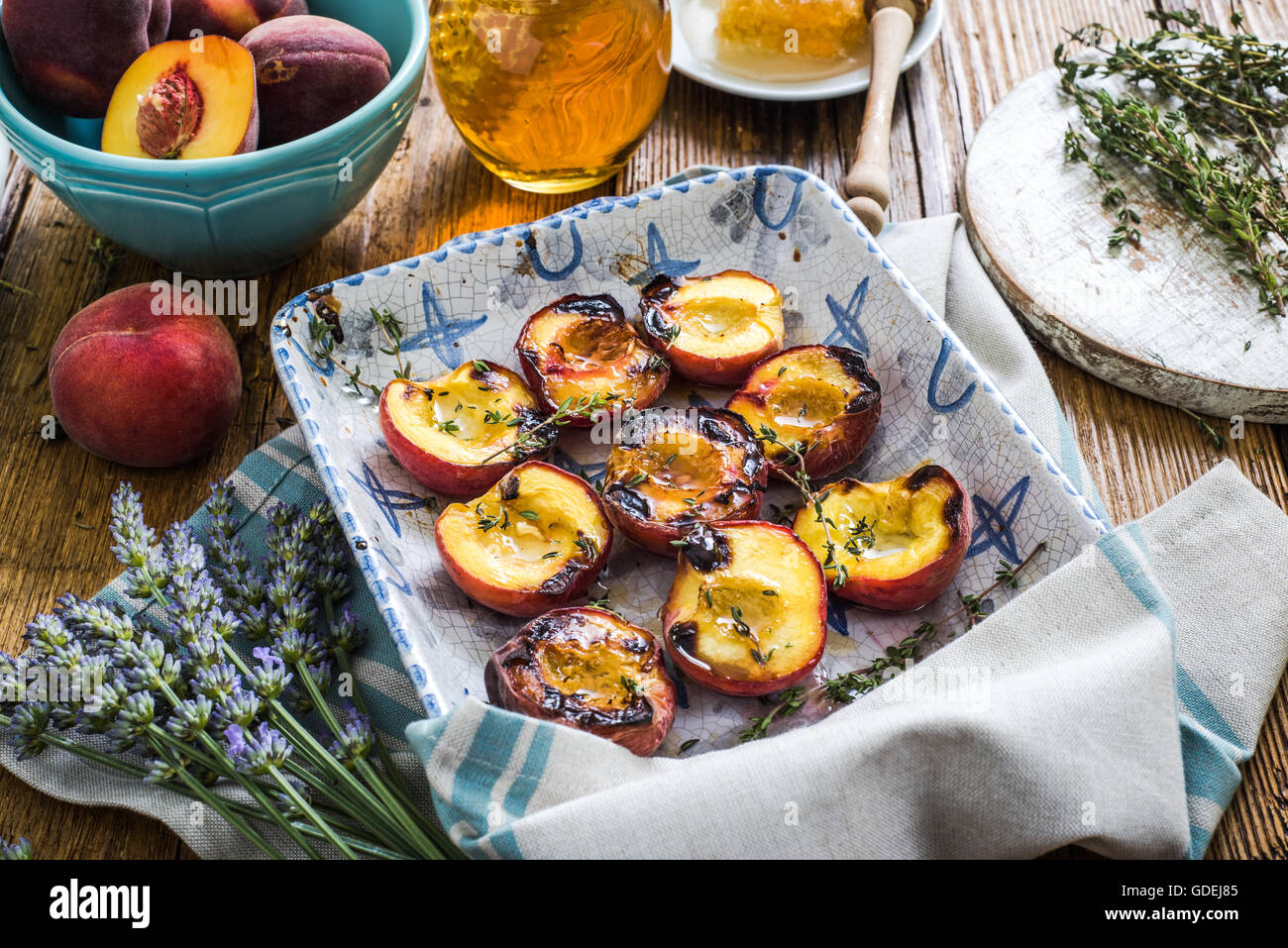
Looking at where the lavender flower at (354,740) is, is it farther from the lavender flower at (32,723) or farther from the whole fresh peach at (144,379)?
the whole fresh peach at (144,379)

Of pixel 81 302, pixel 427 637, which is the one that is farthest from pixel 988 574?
pixel 81 302

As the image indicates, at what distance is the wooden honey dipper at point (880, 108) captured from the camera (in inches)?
81.1

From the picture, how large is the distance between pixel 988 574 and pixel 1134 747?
319 mm

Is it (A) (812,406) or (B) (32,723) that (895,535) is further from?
(B) (32,723)

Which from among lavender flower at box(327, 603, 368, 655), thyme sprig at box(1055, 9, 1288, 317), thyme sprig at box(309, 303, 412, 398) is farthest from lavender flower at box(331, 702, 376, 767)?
thyme sprig at box(1055, 9, 1288, 317)

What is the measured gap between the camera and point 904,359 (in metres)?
1.74

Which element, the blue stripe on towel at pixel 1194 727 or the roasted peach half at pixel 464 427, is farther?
the roasted peach half at pixel 464 427

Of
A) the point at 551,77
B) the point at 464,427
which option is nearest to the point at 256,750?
the point at 464,427

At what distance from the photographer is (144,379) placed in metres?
1.65

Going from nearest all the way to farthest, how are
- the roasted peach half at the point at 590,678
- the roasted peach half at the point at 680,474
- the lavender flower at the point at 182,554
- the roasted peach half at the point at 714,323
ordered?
the roasted peach half at the point at 590,678 < the lavender flower at the point at 182,554 < the roasted peach half at the point at 680,474 < the roasted peach half at the point at 714,323

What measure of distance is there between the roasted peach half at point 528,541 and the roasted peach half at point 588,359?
0.16 metres

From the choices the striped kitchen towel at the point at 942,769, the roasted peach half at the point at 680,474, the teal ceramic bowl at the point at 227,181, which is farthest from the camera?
the teal ceramic bowl at the point at 227,181

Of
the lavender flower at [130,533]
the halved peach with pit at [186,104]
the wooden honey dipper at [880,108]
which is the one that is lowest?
the lavender flower at [130,533]

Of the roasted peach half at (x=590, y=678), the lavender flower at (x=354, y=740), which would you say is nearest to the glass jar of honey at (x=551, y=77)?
the roasted peach half at (x=590, y=678)
